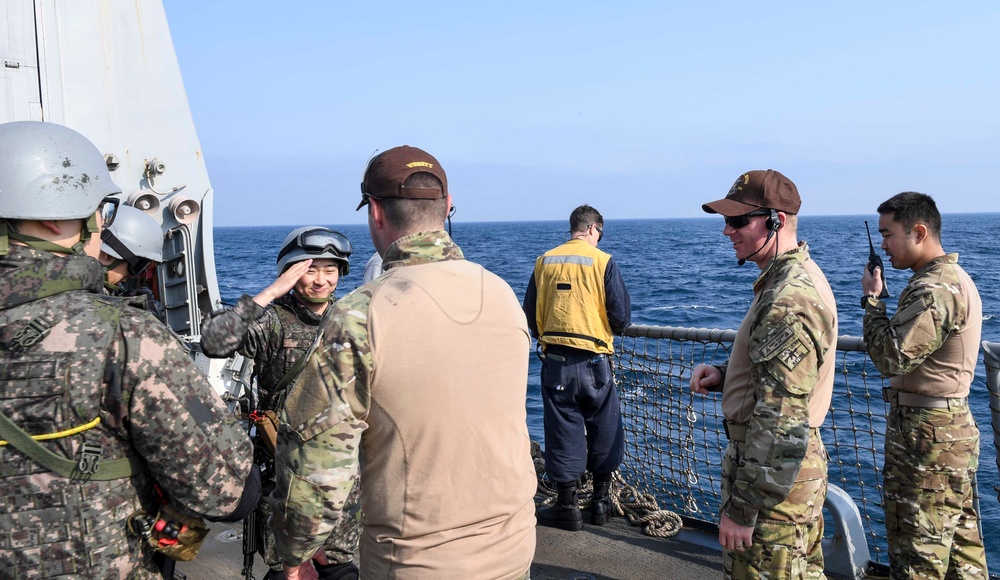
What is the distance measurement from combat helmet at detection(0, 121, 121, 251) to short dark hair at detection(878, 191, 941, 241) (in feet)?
11.5

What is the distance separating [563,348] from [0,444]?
12.4ft

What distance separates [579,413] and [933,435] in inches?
89.1

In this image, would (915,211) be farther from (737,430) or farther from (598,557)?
(598,557)

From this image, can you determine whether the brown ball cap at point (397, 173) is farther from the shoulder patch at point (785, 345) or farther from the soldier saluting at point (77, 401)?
the shoulder patch at point (785, 345)

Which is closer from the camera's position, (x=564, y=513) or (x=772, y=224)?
(x=772, y=224)

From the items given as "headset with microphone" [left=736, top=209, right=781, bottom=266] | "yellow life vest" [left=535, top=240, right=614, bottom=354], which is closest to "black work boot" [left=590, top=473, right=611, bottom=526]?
"yellow life vest" [left=535, top=240, right=614, bottom=354]

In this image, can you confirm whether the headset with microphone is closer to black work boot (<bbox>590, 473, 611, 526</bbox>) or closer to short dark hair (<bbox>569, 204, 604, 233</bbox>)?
short dark hair (<bbox>569, 204, 604, 233</bbox>)

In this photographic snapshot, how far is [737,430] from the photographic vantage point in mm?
2959

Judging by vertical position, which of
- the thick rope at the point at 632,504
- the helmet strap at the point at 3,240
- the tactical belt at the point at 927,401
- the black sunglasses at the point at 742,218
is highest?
the black sunglasses at the point at 742,218

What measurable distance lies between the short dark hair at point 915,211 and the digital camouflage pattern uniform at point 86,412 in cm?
336

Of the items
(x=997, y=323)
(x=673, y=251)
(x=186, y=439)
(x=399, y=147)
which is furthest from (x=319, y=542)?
(x=673, y=251)

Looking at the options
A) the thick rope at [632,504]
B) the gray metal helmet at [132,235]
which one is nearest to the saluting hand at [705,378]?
the thick rope at [632,504]

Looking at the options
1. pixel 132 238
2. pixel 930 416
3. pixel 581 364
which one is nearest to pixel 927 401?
pixel 930 416

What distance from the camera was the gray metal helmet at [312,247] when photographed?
3.74m
